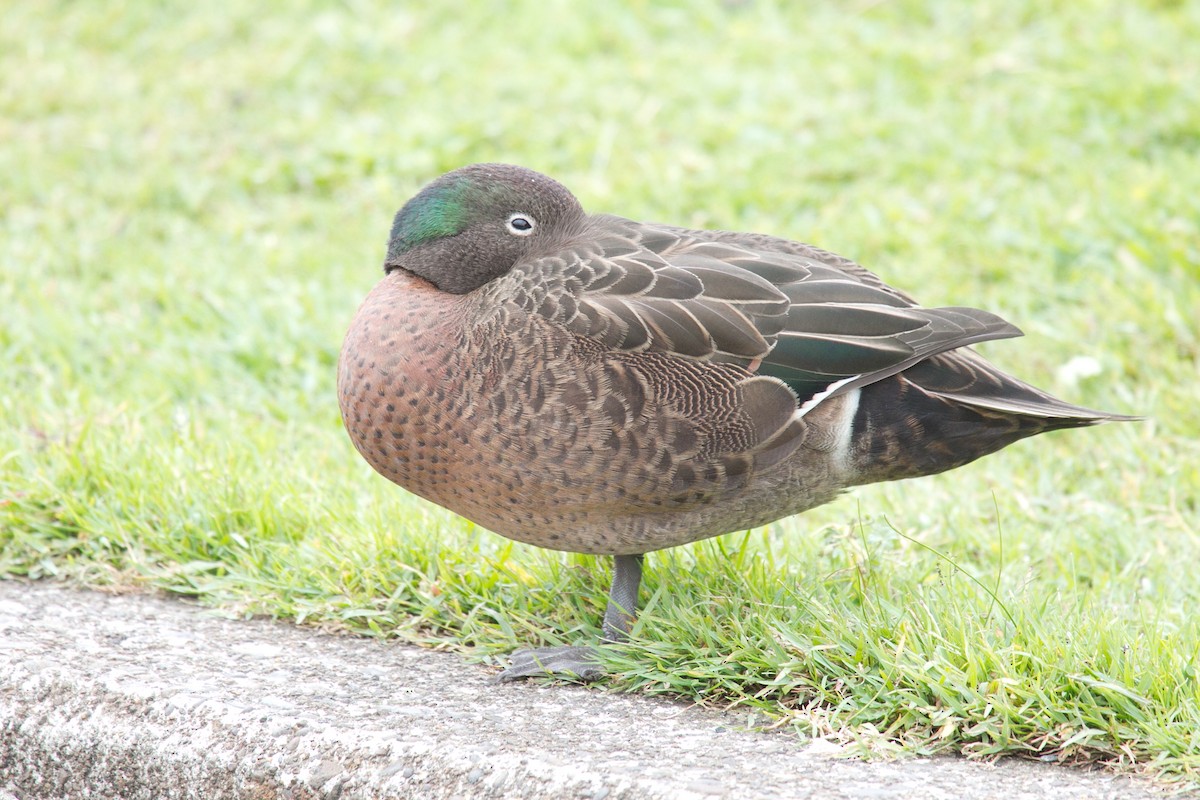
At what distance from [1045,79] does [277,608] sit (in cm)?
490

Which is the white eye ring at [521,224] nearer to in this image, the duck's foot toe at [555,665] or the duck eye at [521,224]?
the duck eye at [521,224]

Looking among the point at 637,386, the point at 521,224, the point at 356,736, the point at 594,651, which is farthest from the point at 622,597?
the point at 521,224

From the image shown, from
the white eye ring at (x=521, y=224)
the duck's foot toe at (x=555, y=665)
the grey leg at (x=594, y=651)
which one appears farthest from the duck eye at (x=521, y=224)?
the duck's foot toe at (x=555, y=665)

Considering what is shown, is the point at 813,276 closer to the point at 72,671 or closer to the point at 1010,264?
the point at 72,671

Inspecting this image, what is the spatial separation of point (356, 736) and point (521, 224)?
129cm

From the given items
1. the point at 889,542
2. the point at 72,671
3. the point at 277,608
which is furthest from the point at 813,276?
the point at 72,671

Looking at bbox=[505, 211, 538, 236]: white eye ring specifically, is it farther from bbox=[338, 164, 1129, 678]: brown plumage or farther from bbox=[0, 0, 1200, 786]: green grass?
bbox=[0, 0, 1200, 786]: green grass

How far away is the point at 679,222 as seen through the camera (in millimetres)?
6062

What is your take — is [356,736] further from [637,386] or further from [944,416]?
[944,416]

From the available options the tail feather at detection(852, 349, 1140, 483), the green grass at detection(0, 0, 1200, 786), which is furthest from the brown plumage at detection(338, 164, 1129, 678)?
the green grass at detection(0, 0, 1200, 786)

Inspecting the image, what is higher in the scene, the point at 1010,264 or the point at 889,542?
the point at 1010,264

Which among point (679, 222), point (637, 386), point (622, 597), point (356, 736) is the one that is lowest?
point (356, 736)

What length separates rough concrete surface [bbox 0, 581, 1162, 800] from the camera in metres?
2.51

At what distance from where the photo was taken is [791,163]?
6406 millimetres
